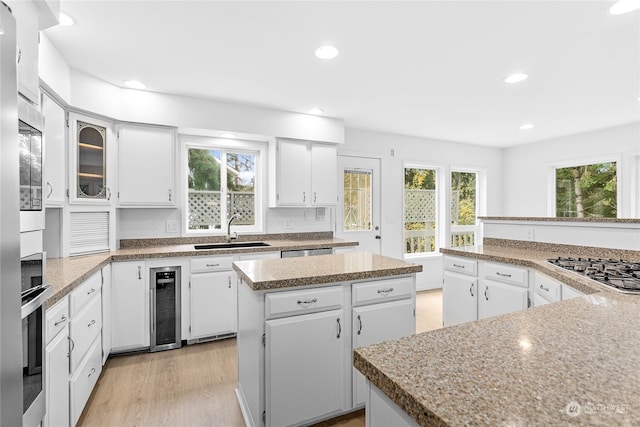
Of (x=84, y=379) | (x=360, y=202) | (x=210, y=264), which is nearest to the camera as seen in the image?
(x=84, y=379)

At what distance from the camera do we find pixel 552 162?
5.05 m

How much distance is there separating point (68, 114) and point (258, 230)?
6.95ft

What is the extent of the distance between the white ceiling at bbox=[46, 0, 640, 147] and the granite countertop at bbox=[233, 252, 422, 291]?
153cm

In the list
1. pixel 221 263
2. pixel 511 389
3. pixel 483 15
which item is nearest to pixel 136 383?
pixel 221 263

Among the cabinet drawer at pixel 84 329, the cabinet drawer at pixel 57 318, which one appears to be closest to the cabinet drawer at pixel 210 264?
the cabinet drawer at pixel 84 329

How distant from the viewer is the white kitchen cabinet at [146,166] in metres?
3.01

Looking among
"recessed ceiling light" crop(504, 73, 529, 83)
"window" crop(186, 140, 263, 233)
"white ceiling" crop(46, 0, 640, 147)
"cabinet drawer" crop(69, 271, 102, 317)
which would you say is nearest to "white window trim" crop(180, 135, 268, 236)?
"window" crop(186, 140, 263, 233)

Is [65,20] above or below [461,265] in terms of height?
above

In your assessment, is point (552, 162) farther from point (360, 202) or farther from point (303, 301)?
point (303, 301)

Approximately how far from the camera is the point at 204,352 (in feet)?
9.31

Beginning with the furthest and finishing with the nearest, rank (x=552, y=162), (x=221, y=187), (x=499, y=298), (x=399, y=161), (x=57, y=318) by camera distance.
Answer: (x=552, y=162)
(x=399, y=161)
(x=221, y=187)
(x=499, y=298)
(x=57, y=318)

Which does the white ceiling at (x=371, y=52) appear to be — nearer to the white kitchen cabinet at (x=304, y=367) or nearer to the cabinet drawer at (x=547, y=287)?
the cabinet drawer at (x=547, y=287)
